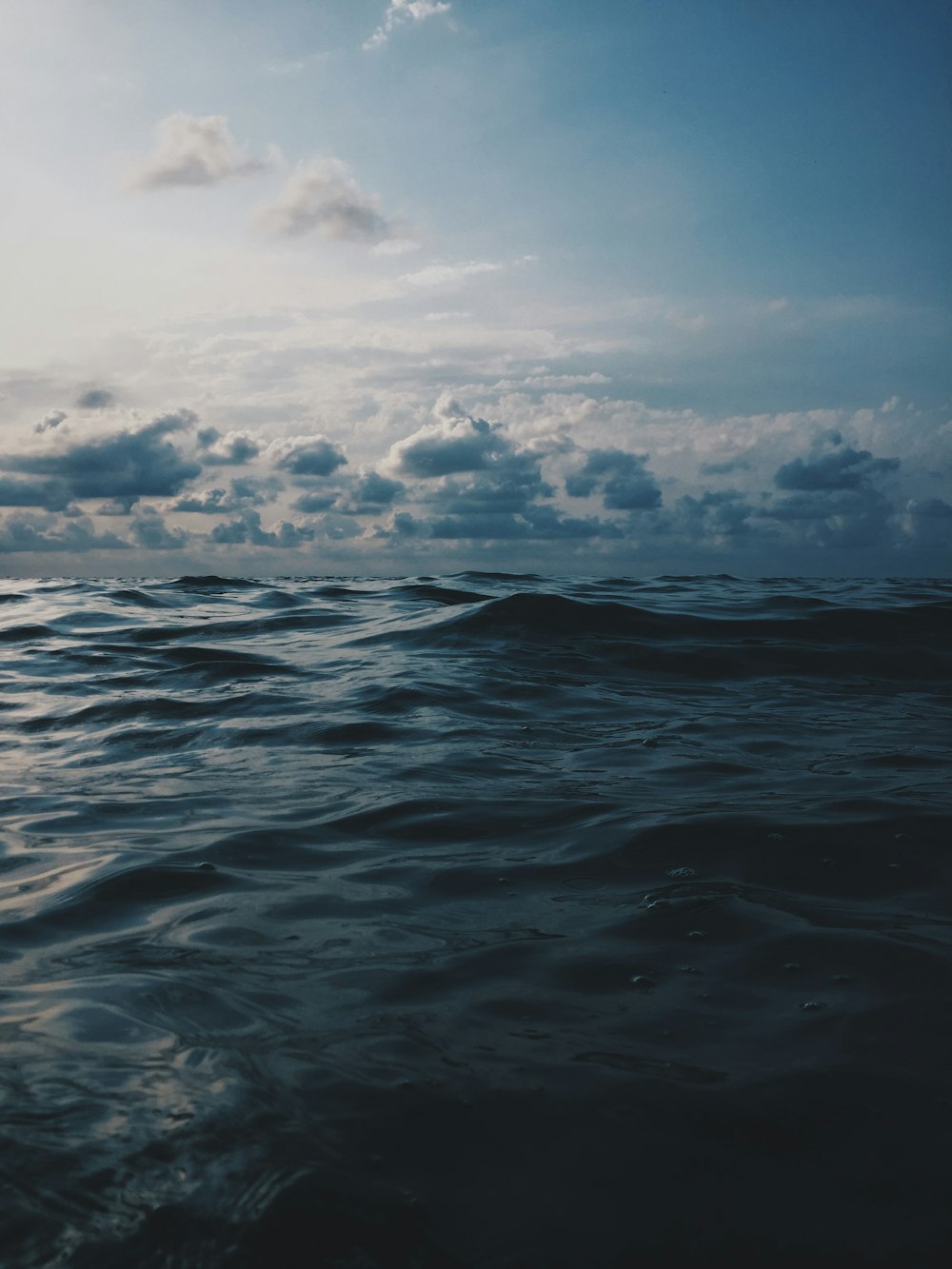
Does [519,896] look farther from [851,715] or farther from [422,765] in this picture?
[851,715]

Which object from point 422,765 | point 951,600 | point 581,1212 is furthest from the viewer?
point 951,600

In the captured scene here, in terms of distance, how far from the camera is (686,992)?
2773 mm

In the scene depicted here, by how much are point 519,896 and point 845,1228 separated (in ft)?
6.46

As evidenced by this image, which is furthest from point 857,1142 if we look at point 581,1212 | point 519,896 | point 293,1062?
point 519,896

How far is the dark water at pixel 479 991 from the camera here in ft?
6.06

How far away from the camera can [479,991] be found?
2.83m

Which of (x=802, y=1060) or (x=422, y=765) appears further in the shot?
(x=422, y=765)

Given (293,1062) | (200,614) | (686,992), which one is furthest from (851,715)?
(200,614)

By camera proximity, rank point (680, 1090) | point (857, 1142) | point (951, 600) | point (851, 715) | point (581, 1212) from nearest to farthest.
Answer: point (581, 1212), point (857, 1142), point (680, 1090), point (851, 715), point (951, 600)

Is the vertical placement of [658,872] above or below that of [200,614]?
below

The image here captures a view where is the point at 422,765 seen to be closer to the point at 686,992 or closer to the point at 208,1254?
the point at 686,992

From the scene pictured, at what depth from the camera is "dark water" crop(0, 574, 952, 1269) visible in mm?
1847

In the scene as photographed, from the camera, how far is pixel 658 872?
386 cm

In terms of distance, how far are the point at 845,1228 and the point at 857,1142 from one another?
276mm
